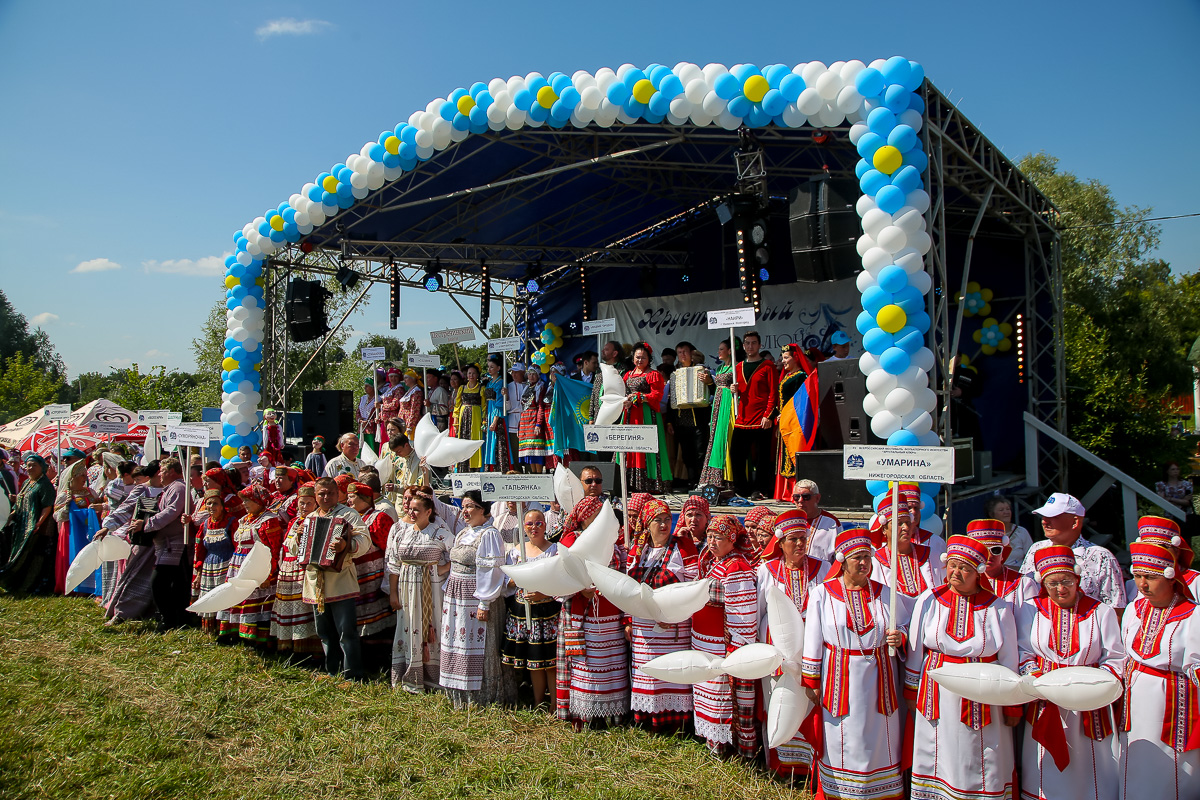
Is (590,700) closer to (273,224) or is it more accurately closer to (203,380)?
(273,224)

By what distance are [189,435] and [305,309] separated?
4.54 m

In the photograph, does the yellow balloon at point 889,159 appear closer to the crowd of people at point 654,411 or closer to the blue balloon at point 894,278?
the blue balloon at point 894,278

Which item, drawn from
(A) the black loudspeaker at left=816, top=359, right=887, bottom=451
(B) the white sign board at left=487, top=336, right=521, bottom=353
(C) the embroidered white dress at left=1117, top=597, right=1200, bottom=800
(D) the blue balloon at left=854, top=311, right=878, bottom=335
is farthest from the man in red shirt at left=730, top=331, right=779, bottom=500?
(C) the embroidered white dress at left=1117, top=597, right=1200, bottom=800

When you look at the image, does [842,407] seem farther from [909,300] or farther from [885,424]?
[909,300]

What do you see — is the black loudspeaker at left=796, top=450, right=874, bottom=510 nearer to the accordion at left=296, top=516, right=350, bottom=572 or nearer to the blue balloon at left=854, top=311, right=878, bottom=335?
the blue balloon at left=854, top=311, right=878, bottom=335

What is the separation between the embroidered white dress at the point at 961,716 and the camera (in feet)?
9.10

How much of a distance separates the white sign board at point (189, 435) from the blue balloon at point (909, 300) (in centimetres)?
554

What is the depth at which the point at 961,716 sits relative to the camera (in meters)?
2.79

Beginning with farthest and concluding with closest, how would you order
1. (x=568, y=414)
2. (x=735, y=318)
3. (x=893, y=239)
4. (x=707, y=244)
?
(x=707, y=244) → (x=568, y=414) → (x=735, y=318) → (x=893, y=239)

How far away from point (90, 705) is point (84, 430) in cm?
1241

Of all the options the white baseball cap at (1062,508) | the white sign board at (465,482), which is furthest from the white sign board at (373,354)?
the white baseball cap at (1062,508)

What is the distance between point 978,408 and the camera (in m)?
9.43

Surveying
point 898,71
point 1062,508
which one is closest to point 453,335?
point 898,71

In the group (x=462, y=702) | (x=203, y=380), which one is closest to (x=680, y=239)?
(x=462, y=702)
